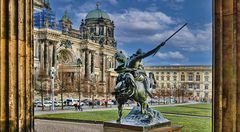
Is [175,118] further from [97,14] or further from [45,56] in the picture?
[97,14]

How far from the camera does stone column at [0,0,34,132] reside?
4.75 meters

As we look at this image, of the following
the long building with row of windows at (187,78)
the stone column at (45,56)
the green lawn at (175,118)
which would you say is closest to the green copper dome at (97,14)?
the long building with row of windows at (187,78)

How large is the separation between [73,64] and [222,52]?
2162 inches

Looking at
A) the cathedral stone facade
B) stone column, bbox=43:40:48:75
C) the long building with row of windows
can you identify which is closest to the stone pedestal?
the cathedral stone facade

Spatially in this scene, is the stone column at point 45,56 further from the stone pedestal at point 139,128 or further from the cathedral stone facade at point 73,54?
the stone pedestal at point 139,128

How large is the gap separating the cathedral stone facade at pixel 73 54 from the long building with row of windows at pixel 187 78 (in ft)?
63.3

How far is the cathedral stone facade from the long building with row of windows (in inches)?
760

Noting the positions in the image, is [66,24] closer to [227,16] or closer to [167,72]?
[167,72]

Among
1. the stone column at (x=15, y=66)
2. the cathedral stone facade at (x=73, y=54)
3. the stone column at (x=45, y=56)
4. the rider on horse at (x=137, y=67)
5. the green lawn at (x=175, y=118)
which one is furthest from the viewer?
the stone column at (x=45, y=56)

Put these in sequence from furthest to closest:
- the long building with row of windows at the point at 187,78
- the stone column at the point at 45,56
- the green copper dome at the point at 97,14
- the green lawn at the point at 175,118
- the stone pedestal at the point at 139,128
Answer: the long building with row of windows at the point at 187,78, the green copper dome at the point at 97,14, the stone column at the point at 45,56, the green lawn at the point at 175,118, the stone pedestal at the point at 139,128

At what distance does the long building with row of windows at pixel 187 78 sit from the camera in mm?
88750

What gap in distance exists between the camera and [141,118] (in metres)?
10.8

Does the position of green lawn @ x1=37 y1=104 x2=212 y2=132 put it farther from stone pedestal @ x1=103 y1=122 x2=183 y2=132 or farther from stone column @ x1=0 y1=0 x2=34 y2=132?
stone column @ x1=0 y1=0 x2=34 y2=132

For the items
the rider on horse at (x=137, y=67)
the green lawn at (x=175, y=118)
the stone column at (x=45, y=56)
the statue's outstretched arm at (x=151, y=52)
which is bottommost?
the green lawn at (x=175, y=118)
